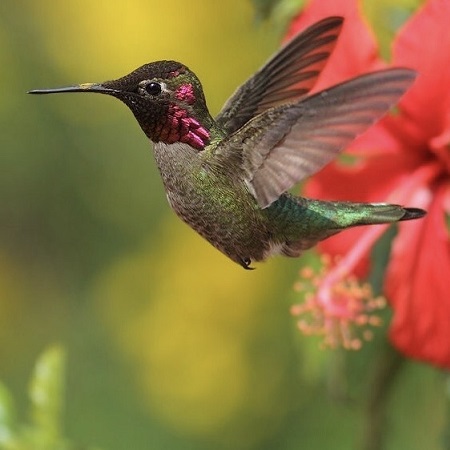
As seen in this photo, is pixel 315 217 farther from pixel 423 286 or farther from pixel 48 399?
pixel 48 399

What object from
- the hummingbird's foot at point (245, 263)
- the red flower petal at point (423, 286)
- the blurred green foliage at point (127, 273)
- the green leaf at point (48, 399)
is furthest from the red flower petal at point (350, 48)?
the blurred green foliage at point (127, 273)

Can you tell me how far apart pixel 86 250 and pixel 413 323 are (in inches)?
65.1

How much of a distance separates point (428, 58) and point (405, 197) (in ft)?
0.57

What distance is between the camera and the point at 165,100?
57 cm

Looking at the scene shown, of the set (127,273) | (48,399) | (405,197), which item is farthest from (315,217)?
(127,273)

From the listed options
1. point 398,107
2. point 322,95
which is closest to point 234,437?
point 398,107

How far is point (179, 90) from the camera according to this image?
0.58 m

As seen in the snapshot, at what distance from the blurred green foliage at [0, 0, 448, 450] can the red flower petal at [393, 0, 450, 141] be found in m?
0.95

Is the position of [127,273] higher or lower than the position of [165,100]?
lower

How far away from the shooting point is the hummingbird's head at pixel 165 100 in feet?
1.81

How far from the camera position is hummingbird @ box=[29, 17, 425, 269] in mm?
573

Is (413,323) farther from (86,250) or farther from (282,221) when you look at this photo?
(86,250)

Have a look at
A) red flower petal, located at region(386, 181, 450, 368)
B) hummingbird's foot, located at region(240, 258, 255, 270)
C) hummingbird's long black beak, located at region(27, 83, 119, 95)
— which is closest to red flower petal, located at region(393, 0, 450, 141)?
red flower petal, located at region(386, 181, 450, 368)

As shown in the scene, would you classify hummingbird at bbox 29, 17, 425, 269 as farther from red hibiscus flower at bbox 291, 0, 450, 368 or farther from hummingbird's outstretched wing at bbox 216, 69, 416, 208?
red hibiscus flower at bbox 291, 0, 450, 368
